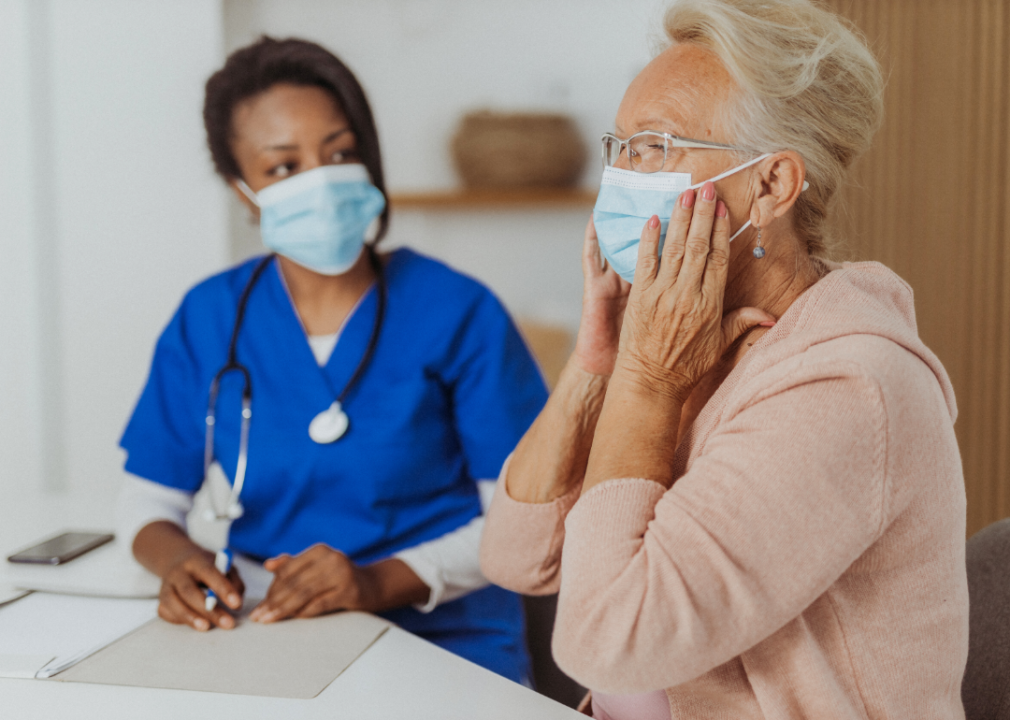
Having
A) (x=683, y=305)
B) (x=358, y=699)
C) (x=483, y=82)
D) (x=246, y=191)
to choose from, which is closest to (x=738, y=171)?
(x=683, y=305)

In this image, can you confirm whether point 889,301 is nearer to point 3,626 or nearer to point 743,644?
point 743,644

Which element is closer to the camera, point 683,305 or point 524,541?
point 683,305

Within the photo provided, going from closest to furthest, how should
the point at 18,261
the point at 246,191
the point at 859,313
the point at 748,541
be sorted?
the point at 748,541
the point at 859,313
the point at 246,191
the point at 18,261

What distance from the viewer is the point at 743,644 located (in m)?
0.74

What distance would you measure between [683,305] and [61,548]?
1071mm

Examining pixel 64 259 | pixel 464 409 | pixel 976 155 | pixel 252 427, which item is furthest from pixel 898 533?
pixel 64 259

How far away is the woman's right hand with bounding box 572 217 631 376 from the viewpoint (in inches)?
43.4

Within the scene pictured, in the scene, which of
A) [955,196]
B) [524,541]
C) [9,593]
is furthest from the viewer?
[955,196]

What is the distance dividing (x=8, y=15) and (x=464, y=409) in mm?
2077

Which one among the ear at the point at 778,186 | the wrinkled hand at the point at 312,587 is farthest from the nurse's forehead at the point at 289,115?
the ear at the point at 778,186

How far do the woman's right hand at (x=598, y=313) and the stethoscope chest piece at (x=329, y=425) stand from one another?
1.47 ft

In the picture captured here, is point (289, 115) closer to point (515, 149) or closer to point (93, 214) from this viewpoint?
point (93, 214)

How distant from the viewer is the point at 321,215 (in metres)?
1.43

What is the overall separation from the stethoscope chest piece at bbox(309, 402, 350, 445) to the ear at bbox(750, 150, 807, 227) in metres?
0.73
